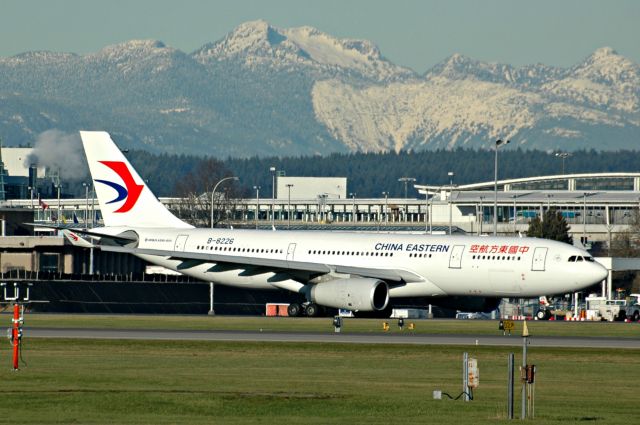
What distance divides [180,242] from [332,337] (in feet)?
79.4

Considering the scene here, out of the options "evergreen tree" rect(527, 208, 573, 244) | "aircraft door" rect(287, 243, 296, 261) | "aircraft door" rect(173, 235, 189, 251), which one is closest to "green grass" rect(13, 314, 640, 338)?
"aircraft door" rect(287, 243, 296, 261)

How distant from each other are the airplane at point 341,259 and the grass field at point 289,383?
60.1ft

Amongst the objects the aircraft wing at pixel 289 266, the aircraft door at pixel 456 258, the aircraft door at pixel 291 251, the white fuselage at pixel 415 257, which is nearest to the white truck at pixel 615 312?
the white fuselage at pixel 415 257

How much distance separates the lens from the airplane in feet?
235

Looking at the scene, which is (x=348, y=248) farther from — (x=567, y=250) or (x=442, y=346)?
(x=442, y=346)

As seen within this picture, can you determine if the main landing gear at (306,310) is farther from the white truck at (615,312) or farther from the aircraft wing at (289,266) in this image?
the white truck at (615,312)

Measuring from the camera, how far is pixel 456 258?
239 ft

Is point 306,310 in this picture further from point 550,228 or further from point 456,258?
point 550,228

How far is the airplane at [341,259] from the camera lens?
7162 centimetres

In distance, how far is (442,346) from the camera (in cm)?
5384

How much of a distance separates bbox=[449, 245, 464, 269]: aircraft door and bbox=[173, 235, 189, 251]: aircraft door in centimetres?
1618

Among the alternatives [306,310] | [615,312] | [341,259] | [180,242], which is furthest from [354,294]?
[615,312]

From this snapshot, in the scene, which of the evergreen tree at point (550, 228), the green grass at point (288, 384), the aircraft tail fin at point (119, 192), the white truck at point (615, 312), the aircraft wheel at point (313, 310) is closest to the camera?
the green grass at point (288, 384)

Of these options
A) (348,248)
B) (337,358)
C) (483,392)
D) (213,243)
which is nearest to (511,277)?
(348,248)
